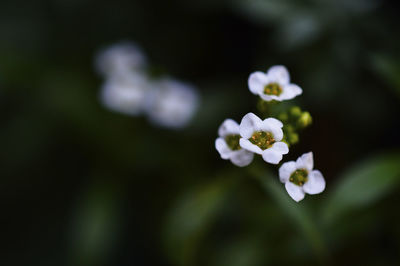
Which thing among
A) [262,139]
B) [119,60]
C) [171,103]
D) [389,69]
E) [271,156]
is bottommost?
[271,156]

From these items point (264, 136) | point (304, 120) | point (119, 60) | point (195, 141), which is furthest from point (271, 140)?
point (119, 60)

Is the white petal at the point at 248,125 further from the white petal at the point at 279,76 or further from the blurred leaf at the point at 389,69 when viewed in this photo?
the blurred leaf at the point at 389,69

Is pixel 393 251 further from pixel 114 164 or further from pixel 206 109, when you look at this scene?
pixel 114 164

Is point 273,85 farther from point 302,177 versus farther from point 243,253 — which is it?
point 243,253

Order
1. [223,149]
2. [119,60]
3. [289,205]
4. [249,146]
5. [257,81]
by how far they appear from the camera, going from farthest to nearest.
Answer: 1. [119,60]
2. [289,205]
3. [257,81]
4. [223,149]
5. [249,146]

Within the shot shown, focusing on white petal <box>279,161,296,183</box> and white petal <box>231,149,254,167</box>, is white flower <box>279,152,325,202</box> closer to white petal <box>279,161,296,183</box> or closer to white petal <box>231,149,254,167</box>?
white petal <box>279,161,296,183</box>

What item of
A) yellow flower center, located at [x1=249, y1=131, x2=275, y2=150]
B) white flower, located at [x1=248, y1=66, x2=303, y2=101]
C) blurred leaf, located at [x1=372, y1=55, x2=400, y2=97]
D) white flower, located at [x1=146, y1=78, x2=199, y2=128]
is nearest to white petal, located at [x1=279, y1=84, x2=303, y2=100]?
→ white flower, located at [x1=248, y1=66, x2=303, y2=101]
